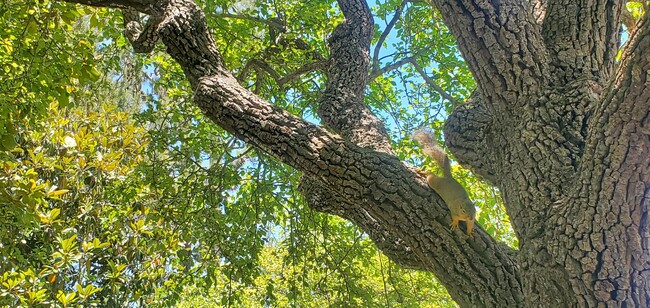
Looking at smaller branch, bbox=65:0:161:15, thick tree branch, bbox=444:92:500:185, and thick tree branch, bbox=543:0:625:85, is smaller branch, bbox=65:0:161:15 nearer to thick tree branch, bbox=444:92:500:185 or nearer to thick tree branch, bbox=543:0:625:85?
thick tree branch, bbox=444:92:500:185

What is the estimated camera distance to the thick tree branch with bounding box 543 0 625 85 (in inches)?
85.9

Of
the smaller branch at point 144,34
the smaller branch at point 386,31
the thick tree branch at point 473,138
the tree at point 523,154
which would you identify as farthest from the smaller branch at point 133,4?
the smaller branch at point 386,31

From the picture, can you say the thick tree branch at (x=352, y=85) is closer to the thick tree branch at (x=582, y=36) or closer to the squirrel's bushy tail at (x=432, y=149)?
the squirrel's bushy tail at (x=432, y=149)

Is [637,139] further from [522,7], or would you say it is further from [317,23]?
[317,23]

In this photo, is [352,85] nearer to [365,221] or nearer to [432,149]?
[432,149]

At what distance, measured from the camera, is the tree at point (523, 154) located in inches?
64.2

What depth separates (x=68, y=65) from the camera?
2838mm

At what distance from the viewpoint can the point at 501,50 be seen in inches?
83.0

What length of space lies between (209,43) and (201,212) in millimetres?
1709

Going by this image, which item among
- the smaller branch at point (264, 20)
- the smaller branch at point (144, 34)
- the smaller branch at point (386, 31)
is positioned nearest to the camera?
the smaller branch at point (144, 34)

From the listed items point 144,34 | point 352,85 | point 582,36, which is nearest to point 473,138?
point 582,36

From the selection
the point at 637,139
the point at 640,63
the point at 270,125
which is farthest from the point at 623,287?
the point at 270,125

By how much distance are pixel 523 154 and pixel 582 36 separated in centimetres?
59

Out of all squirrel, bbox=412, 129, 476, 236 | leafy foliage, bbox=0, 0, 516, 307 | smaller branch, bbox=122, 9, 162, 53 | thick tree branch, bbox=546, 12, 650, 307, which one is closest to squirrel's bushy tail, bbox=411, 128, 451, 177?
squirrel, bbox=412, 129, 476, 236
